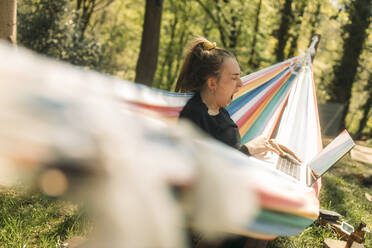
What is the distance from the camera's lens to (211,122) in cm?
165

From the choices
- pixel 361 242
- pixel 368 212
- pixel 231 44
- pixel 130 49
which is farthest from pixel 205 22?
pixel 361 242

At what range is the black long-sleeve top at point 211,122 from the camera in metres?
1.60

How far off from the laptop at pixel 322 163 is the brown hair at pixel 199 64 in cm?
63

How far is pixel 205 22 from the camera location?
980 centimetres

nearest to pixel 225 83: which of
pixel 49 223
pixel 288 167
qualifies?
pixel 288 167

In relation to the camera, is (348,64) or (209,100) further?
(348,64)

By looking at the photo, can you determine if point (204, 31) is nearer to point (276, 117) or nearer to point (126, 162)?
point (276, 117)

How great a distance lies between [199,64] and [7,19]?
133 cm

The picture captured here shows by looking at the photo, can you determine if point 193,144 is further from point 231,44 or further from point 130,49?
point 130,49

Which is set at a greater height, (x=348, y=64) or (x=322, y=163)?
(x=348, y=64)

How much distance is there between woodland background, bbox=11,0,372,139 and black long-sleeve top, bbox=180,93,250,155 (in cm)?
283

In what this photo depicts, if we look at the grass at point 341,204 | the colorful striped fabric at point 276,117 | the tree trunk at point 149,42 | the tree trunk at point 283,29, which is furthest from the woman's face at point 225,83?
the tree trunk at point 283,29

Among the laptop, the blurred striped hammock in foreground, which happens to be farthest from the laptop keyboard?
the blurred striped hammock in foreground

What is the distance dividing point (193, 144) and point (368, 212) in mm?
2885
